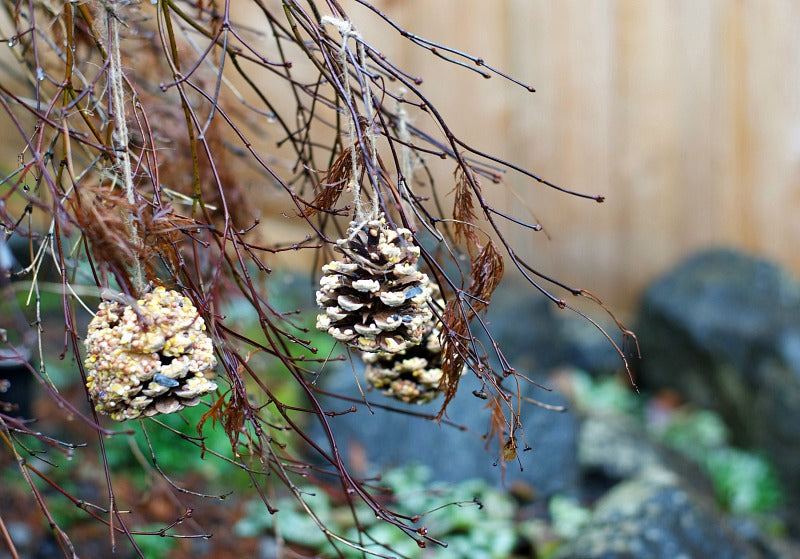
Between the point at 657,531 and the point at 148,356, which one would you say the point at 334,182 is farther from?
the point at 657,531

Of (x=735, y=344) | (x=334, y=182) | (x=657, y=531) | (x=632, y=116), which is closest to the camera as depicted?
(x=334, y=182)

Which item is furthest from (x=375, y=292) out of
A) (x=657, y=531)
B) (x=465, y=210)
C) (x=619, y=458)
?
(x=619, y=458)

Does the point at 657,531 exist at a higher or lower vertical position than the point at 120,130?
higher

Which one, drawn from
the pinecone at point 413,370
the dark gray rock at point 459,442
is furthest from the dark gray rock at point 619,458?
the pinecone at point 413,370

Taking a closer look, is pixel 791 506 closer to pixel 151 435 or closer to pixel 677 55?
pixel 677 55

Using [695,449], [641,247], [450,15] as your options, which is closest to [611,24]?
[450,15]

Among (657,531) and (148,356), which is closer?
(148,356)

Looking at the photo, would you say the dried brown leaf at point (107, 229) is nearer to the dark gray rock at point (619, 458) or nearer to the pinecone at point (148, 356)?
the pinecone at point (148, 356)
